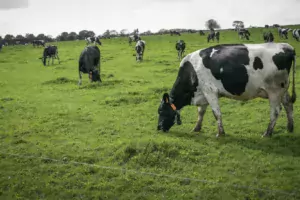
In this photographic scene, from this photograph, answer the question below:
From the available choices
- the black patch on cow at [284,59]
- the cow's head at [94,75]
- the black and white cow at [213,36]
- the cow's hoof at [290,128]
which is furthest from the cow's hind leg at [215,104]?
the black and white cow at [213,36]

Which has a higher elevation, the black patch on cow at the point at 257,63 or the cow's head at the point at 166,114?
the black patch on cow at the point at 257,63

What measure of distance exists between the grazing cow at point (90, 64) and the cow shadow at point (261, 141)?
11.0 m

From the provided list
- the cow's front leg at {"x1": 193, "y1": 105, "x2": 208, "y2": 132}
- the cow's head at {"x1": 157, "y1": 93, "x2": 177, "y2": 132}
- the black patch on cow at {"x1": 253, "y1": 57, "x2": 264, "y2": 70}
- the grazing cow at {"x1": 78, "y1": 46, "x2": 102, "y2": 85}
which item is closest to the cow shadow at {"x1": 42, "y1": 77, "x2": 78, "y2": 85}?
the grazing cow at {"x1": 78, "y1": 46, "x2": 102, "y2": 85}

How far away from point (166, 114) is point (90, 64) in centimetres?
1123

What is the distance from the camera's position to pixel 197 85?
975 cm

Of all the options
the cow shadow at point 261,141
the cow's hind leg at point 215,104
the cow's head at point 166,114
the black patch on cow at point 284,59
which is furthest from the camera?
the cow's head at point 166,114

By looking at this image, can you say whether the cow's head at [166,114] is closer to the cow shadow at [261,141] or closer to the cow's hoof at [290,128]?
the cow shadow at [261,141]

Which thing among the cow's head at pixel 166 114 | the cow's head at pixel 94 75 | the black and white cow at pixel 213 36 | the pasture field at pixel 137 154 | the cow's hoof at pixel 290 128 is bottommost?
the pasture field at pixel 137 154

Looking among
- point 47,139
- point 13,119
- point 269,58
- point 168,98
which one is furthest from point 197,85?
point 13,119

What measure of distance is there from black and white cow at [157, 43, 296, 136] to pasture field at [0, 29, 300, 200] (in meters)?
0.93

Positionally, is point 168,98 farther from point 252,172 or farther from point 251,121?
point 252,172

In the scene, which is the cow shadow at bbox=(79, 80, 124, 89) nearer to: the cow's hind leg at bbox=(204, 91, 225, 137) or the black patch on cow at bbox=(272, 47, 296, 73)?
the cow's hind leg at bbox=(204, 91, 225, 137)

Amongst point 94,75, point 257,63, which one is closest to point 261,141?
point 257,63

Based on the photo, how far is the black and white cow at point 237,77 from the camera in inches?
344
